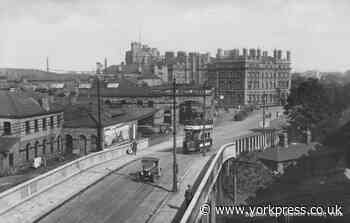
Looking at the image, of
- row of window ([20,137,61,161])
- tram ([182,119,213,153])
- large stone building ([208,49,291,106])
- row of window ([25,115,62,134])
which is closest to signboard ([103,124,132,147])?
row of window ([20,137,61,161])

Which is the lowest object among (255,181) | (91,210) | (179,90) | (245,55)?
(255,181)

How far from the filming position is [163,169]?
35.5 metres

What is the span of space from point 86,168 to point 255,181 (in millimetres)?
19672

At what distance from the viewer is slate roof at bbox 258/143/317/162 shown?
49625 mm

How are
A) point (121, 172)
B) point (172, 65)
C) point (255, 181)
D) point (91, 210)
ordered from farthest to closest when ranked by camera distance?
point (172, 65) → point (255, 181) → point (121, 172) → point (91, 210)

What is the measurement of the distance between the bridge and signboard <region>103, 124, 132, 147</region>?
Answer: 14.6m

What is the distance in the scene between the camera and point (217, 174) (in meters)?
34.7

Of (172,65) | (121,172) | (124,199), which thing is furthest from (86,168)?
(172,65)

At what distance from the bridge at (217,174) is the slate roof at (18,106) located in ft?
72.3

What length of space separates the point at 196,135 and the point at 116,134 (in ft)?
52.0

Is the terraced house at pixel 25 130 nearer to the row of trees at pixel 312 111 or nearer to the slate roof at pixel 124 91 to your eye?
the slate roof at pixel 124 91

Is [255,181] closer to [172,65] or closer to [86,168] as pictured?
[86,168]

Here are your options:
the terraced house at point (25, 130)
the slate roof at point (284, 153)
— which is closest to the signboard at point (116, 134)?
the terraced house at point (25, 130)

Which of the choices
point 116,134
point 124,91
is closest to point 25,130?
point 116,134
